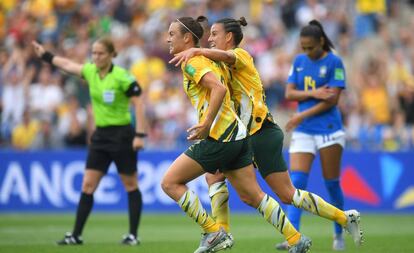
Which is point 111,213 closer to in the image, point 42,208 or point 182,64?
point 42,208

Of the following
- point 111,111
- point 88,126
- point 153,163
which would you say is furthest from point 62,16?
point 111,111

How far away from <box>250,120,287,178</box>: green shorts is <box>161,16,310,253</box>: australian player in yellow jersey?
1.37 feet

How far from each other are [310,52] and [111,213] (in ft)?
24.7

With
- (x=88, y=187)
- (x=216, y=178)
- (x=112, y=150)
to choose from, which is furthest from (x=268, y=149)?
(x=88, y=187)

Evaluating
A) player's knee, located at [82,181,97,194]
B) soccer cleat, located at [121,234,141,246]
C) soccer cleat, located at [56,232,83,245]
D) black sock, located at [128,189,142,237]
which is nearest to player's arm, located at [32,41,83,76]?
player's knee, located at [82,181,97,194]

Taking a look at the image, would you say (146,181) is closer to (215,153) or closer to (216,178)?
(216,178)

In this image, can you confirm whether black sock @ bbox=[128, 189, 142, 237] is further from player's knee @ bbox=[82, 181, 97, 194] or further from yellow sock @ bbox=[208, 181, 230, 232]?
yellow sock @ bbox=[208, 181, 230, 232]

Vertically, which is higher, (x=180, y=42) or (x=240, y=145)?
(x=180, y=42)

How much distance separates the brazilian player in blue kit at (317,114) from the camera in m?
11.0

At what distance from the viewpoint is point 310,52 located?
11180mm

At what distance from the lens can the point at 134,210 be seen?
11.6m

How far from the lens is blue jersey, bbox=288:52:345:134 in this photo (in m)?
11.2

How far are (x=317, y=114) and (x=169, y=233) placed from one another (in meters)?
3.31

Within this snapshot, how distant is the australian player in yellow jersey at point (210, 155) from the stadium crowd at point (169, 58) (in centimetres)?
937
